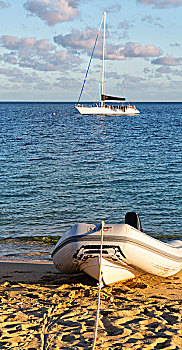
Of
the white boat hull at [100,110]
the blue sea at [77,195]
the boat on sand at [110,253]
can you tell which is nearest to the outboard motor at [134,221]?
the boat on sand at [110,253]

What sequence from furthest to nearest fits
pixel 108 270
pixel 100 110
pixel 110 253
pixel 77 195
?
1. pixel 100 110
2. pixel 77 195
3. pixel 108 270
4. pixel 110 253

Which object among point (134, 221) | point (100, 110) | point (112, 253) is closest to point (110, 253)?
point (112, 253)

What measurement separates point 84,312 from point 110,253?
3.62 feet

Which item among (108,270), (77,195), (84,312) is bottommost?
(84,312)

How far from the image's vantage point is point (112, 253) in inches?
253

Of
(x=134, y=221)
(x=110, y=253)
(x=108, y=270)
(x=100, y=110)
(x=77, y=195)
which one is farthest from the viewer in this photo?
(x=100, y=110)

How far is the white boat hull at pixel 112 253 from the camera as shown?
6.41 m

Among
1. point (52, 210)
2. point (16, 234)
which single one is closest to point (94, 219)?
point (52, 210)

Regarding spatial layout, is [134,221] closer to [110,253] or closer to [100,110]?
[110,253]

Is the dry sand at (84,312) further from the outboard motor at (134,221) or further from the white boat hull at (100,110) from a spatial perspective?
the white boat hull at (100,110)

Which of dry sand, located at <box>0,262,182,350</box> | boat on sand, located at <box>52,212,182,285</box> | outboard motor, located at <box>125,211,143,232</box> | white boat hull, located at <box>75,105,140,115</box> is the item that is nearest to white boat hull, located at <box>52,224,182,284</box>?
boat on sand, located at <box>52,212,182,285</box>

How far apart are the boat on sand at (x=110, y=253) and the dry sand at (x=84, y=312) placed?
Result: 30 centimetres

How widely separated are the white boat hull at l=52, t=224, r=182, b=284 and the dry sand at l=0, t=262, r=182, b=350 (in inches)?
12.4

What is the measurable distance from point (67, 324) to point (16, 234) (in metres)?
6.08
